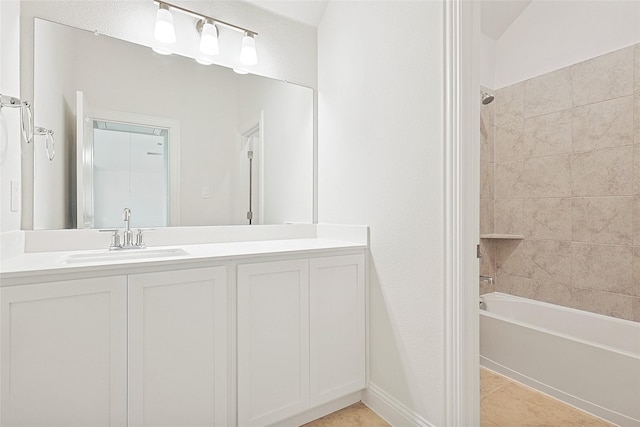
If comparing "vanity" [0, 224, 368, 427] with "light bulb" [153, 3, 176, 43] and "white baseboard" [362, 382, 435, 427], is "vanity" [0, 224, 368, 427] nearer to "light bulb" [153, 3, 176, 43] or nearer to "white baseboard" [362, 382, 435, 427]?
"white baseboard" [362, 382, 435, 427]

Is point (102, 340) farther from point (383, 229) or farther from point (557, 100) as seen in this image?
point (557, 100)

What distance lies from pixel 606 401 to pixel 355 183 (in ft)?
5.42

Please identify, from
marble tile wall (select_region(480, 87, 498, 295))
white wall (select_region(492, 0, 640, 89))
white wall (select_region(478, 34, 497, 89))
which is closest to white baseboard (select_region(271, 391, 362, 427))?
marble tile wall (select_region(480, 87, 498, 295))

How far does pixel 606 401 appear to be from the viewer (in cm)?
161

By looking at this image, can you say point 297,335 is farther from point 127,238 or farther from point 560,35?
point 560,35

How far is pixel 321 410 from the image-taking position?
1.65 meters

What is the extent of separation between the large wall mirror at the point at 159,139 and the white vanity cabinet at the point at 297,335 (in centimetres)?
62

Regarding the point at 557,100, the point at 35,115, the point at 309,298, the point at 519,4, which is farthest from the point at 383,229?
the point at 519,4

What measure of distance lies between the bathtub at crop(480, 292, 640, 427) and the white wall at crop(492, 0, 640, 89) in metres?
1.78

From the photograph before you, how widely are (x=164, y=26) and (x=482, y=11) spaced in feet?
7.44

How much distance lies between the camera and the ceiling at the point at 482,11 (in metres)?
2.05

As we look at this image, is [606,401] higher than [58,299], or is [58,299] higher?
[58,299]

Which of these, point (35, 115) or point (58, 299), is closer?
point (58, 299)

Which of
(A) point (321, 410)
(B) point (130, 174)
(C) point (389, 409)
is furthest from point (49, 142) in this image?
(C) point (389, 409)
